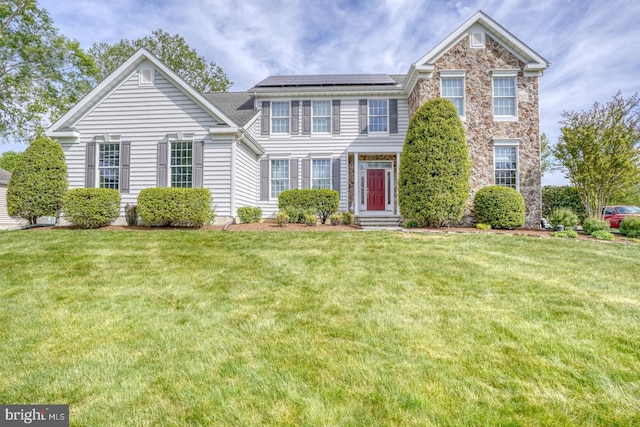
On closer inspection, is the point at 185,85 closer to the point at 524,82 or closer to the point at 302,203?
the point at 302,203

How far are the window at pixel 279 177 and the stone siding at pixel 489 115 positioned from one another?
6256 mm

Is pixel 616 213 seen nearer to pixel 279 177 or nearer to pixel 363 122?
pixel 363 122

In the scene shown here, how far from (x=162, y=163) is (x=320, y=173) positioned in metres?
6.37

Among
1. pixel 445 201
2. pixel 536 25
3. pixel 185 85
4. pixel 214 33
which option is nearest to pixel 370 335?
pixel 445 201

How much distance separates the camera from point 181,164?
36.7 ft

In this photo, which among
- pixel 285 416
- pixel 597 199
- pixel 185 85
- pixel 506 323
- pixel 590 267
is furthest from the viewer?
pixel 597 199

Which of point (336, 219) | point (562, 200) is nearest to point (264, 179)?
point (336, 219)

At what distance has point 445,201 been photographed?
10031 millimetres

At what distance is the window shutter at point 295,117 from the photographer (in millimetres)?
14180

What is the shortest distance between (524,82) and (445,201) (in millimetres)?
6717

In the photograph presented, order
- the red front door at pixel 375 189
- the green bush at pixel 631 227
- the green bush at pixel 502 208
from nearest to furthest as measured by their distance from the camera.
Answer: the green bush at pixel 631 227, the green bush at pixel 502 208, the red front door at pixel 375 189

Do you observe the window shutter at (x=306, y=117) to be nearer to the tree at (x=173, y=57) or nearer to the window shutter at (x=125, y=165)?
the window shutter at (x=125, y=165)

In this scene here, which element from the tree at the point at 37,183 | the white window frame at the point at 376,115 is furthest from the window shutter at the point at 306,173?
the tree at the point at 37,183

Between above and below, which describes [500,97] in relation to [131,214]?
above
